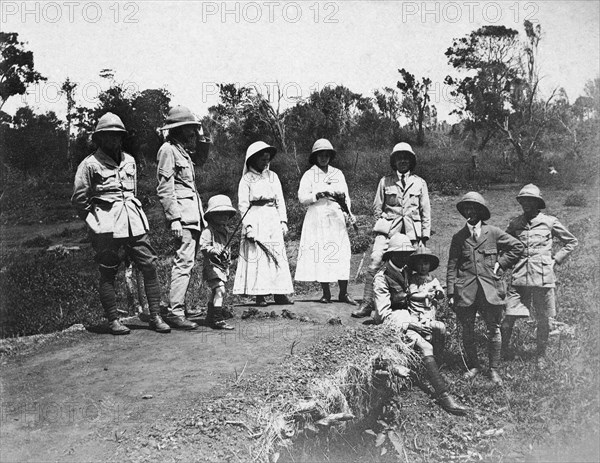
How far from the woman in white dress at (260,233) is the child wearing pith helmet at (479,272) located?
2094mm

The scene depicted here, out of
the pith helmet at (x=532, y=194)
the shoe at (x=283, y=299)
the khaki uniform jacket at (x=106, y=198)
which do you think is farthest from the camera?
the shoe at (x=283, y=299)

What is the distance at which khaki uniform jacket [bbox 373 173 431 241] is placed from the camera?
6.47 m

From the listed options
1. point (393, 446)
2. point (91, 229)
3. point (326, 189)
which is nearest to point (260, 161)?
point (326, 189)

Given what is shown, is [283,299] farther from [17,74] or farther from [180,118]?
[17,74]

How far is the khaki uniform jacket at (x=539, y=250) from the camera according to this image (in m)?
6.09

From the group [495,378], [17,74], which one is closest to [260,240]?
[495,378]

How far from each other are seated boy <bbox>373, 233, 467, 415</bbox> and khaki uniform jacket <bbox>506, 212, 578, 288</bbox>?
1430mm

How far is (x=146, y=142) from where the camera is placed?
21.8 m

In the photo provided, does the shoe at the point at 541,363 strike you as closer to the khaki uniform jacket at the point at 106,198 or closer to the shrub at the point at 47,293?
the khaki uniform jacket at the point at 106,198

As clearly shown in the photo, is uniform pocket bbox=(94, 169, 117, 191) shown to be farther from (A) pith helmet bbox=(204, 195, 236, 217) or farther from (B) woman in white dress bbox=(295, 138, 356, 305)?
(B) woman in white dress bbox=(295, 138, 356, 305)

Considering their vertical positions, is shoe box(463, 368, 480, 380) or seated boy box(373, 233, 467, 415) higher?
seated boy box(373, 233, 467, 415)

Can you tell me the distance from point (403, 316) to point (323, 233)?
202 centimetres

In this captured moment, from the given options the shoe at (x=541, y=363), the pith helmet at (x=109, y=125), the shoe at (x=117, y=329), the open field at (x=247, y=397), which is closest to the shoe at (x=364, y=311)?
the open field at (x=247, y=397)

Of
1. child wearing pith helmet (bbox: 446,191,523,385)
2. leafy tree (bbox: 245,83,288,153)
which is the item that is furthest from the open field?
leafy tree (bbox: 245,83,288,153)
